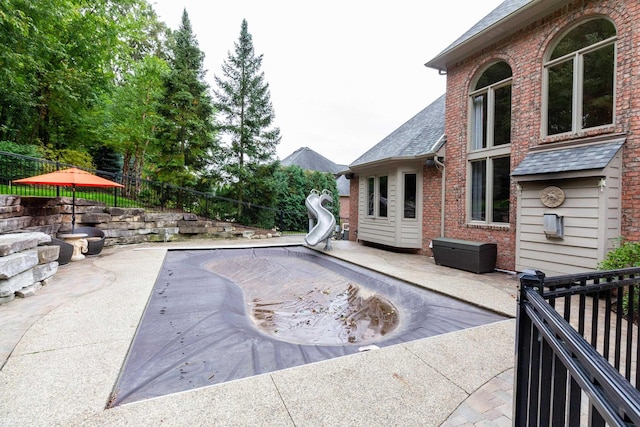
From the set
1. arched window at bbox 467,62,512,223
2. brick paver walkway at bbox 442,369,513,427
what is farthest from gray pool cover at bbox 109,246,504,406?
arched window at bbox 467,62,512,223

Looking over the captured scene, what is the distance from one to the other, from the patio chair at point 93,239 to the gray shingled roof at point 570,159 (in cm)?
969

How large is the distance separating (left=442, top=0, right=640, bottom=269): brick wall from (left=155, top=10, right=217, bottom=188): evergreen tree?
9376 mm

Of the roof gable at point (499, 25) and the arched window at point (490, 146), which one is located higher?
the roof gable at point (499, 25)

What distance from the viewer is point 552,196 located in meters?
5.20

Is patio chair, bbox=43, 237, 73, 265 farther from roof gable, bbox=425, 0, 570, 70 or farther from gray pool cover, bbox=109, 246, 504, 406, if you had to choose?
roof gable, bbox=425, 0, 570, 70

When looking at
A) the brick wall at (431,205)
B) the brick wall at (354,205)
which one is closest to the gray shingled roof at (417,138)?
the brick wall at (431,205)

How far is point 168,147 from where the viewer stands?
11.7 m

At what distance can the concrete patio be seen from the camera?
1862 millimetres

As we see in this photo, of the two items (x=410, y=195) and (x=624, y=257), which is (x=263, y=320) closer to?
(x=624, y=257)

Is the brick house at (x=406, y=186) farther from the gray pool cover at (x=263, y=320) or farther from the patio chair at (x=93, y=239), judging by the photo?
the patio chair at (x=93, y=239)

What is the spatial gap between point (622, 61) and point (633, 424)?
652 centimetres

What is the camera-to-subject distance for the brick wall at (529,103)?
15.0 ft

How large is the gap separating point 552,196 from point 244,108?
38.7ft

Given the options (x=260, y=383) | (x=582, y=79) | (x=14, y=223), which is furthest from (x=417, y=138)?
(x=14, y=223)
